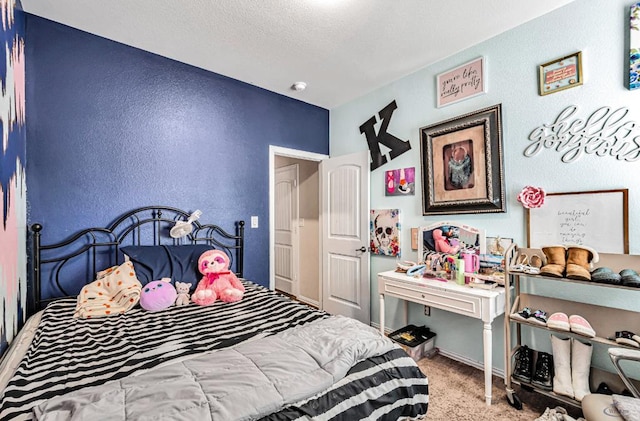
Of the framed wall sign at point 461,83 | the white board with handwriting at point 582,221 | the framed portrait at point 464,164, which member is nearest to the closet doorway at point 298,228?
the framed portrait at point 464,164

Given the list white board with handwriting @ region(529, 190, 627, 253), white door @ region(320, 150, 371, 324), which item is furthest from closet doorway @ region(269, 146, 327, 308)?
white board with handwriting @ region(529, 190, 627, 253)

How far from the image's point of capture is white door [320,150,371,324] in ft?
10.5

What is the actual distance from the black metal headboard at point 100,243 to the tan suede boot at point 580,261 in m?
2.64

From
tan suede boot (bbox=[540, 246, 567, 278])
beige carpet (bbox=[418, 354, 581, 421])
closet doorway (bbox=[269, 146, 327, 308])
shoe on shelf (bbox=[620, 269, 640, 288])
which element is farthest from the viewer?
closet doorway (bbox=[269, 146, 327, 308])

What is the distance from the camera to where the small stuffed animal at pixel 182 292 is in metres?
1.97

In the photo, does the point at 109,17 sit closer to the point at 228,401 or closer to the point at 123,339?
the point at 123,339

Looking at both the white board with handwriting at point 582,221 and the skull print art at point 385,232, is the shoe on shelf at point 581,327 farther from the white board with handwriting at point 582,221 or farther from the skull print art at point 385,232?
the skull print art at point 385,232

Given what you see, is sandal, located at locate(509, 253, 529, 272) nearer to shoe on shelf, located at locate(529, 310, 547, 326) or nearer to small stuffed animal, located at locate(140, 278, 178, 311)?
shoe on shelf, located at locate(529, 310, 547, 326)

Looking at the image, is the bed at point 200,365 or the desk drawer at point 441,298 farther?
the desk drawer at point 441,298

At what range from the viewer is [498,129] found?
2.21 meters

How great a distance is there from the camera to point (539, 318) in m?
1.77

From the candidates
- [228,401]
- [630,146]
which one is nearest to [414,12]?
[630,146]

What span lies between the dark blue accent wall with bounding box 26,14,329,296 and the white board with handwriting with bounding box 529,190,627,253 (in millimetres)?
2441

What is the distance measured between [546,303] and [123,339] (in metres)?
2.53
